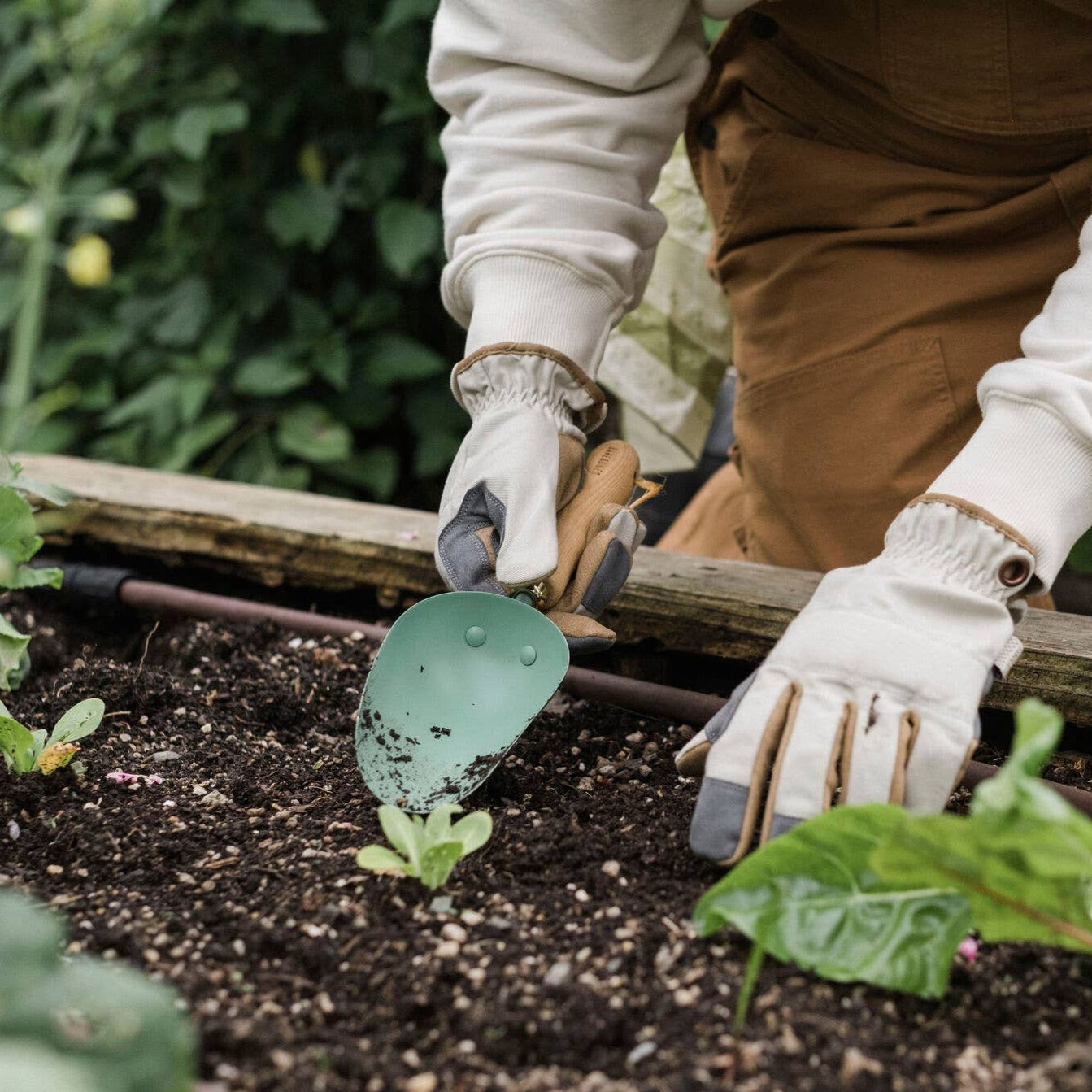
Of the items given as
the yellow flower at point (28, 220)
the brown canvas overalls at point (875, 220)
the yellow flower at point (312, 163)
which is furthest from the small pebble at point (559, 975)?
the yellow flower at point (312, 163)

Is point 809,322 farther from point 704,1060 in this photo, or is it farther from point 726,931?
point 704,1060

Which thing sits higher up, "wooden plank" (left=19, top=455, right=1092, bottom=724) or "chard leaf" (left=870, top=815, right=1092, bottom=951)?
"chard leaf" (left=870, top=815, right=1092, bottom=951)

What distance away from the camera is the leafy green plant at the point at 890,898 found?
0.69m

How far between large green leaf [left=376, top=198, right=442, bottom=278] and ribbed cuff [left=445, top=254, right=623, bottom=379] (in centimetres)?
114

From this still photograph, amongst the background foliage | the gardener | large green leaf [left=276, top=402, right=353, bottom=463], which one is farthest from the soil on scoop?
the background foliage

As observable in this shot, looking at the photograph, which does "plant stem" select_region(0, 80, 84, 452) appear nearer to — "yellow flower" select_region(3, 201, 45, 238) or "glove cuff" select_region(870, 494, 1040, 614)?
"yellow flower" select_region(3, 201, 45, 238)

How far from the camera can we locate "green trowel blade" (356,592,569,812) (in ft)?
3.52

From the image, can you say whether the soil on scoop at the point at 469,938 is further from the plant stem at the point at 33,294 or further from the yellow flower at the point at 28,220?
the yellow flower at the point at 28,220

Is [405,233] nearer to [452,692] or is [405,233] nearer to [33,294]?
[33,294]

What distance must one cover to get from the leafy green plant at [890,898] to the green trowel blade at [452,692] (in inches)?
12.6

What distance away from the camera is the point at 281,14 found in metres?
2.38

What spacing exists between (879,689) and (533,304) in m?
0.59

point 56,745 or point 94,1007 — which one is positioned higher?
point 94,1007

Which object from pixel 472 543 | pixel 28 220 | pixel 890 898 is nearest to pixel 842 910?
pixel 890 898
